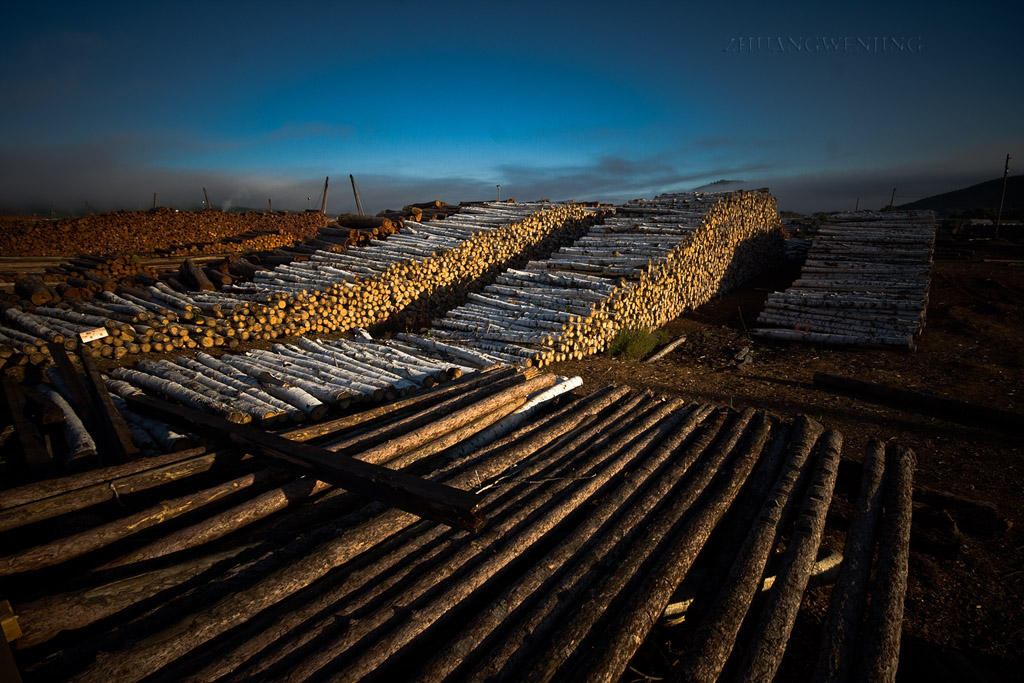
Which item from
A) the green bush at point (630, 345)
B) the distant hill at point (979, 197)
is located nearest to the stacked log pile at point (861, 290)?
the green bush at point (630, 345)

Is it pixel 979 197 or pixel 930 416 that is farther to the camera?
pixel 979 197

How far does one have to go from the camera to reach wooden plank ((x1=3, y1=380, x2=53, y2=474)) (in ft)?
12.4

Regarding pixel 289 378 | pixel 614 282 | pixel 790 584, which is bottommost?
pixel 790 584

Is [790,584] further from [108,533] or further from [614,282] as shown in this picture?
[614,282]

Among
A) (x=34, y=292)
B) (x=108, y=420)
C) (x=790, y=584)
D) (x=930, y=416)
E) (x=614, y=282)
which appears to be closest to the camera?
(x=790, y=584)

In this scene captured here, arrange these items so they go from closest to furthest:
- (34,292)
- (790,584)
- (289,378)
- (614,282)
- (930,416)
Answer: (790,584)
(289,378)
(930,416)
(34,292)
(614,282)

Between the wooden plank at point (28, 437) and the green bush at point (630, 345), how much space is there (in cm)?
849

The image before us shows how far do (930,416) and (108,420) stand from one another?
10741 mm

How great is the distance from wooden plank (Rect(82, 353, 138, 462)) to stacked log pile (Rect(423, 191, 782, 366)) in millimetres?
5332

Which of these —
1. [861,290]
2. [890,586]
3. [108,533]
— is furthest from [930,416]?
[108,533]

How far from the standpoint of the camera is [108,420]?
4.55m

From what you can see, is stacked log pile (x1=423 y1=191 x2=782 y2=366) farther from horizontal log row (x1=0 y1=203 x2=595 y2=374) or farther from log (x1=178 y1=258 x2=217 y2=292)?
log (x1=178 y1=258 x2=217 y2=292)

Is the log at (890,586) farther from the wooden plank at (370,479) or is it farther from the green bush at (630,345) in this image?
the green bush at (630,345)

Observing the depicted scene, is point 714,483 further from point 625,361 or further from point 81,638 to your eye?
point 625,361
